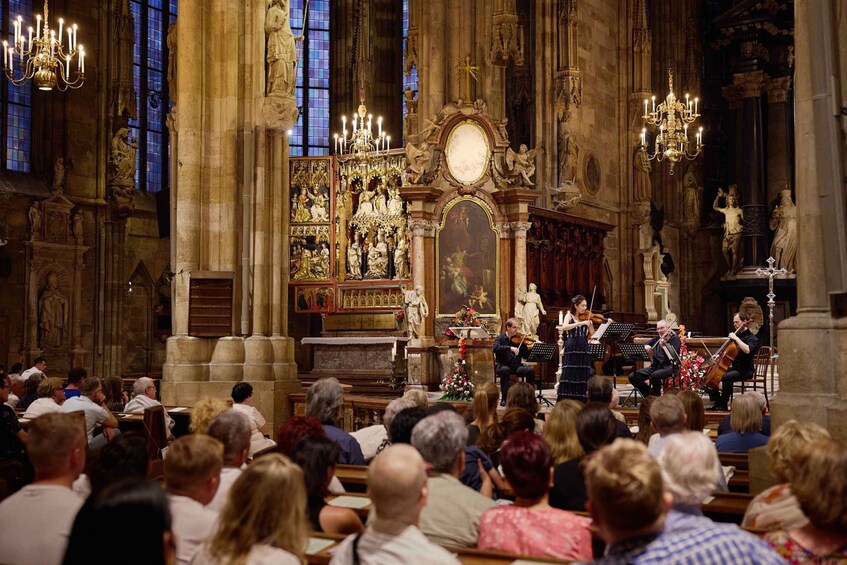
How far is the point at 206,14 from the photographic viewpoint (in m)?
14.3

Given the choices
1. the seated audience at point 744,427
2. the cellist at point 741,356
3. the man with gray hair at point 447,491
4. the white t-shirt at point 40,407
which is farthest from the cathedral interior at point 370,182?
the man with gray hair at point 447,491

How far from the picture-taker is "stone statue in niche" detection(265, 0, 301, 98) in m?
14.4

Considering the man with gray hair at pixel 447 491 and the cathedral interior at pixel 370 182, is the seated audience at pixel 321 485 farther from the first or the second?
the cathedral interior at pixel 370 182

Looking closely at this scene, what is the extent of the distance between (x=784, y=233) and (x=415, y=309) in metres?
12.6

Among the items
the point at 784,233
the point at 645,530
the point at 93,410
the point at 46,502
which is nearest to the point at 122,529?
the point at 46,502

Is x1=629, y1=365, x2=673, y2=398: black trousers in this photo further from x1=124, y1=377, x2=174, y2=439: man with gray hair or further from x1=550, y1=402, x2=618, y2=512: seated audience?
x1=550, y1=402, x2=618, y2=512: seated audience

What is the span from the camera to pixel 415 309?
19.0 metres

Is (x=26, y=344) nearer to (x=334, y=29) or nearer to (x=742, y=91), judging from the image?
(x=334, y=29)

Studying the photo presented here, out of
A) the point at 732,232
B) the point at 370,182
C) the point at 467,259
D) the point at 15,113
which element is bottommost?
the point at 467,259

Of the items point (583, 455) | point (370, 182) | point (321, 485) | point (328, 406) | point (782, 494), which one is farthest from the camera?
point (370, 182)

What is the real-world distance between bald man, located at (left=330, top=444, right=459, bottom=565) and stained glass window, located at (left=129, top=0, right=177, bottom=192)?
24234mm

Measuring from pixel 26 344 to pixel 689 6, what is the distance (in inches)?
844

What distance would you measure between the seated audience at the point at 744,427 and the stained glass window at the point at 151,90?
71.0ft

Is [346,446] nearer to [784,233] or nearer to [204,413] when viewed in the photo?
[204,413]
